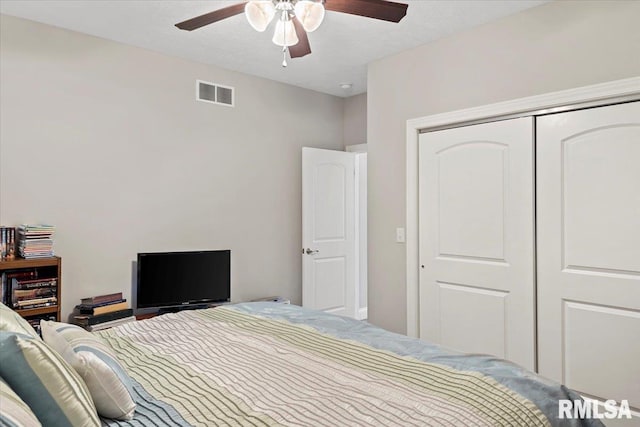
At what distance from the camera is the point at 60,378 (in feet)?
3.37

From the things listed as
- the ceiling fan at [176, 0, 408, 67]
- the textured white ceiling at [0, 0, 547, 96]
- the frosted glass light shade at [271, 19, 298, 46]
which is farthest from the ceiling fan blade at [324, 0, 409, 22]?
the textured white ceiling at [0, 0, 547, 96]

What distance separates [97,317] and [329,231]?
239 centimetres

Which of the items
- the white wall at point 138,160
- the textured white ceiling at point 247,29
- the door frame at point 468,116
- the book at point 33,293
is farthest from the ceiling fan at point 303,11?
the book at point 33,293

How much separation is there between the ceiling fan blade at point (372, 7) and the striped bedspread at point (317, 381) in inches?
59.8

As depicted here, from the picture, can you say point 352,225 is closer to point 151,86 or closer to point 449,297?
point 449,297

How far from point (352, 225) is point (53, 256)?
2.95 m

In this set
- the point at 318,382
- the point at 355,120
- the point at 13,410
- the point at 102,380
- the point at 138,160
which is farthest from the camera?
the point at 355,120

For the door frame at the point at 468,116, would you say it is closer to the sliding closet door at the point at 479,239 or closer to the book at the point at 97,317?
the sliding closet door at the point at 479,239

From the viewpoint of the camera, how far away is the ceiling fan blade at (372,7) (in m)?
2.01

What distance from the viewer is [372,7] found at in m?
2.06

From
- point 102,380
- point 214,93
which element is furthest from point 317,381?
point 214,93

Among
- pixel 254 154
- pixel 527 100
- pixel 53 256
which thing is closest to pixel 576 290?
pixel 527 100

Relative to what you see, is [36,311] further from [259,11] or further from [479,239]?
[479,239]

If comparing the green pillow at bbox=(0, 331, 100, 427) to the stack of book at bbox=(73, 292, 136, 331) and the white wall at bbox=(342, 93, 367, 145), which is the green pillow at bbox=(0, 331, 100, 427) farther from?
the white wall at bbox=(342, 93, 367, 145)
